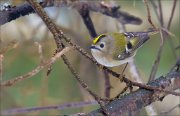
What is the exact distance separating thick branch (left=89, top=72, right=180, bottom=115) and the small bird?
208 mm

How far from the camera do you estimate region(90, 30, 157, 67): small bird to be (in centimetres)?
133

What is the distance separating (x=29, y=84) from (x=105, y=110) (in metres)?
1.26

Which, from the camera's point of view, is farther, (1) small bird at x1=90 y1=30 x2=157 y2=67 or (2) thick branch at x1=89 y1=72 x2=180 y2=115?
(1) small bird at x1=90 y1=30 x2=157 y2=67

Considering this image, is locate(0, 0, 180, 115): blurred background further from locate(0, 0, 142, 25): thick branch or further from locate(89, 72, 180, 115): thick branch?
locate(89, 72, 180, 115): thick branch

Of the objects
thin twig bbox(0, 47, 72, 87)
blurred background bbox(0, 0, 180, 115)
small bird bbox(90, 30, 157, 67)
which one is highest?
thin twig bbox(0, 47, 72, 87)

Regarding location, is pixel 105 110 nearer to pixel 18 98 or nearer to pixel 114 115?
pixel 114 115

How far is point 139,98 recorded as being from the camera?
3.55 feet

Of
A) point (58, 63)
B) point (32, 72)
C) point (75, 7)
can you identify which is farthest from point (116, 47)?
point (58, 63)

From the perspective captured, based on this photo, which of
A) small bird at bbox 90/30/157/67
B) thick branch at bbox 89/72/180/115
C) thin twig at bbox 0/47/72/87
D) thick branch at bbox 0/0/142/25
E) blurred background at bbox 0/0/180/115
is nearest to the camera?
thin twig at bbox 0/47/72/87

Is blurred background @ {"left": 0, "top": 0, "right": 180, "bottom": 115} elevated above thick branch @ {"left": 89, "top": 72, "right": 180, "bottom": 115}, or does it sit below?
below

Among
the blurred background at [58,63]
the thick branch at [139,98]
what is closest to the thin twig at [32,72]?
the thick branch at [139,98]

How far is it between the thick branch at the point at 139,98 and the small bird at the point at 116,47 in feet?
0.68

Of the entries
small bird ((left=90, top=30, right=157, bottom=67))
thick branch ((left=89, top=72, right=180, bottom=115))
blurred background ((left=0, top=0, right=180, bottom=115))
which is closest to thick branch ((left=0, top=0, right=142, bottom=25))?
small bird ((left=90, top=30, right=157, bottom=67))

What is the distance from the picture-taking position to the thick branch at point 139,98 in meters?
1.02
